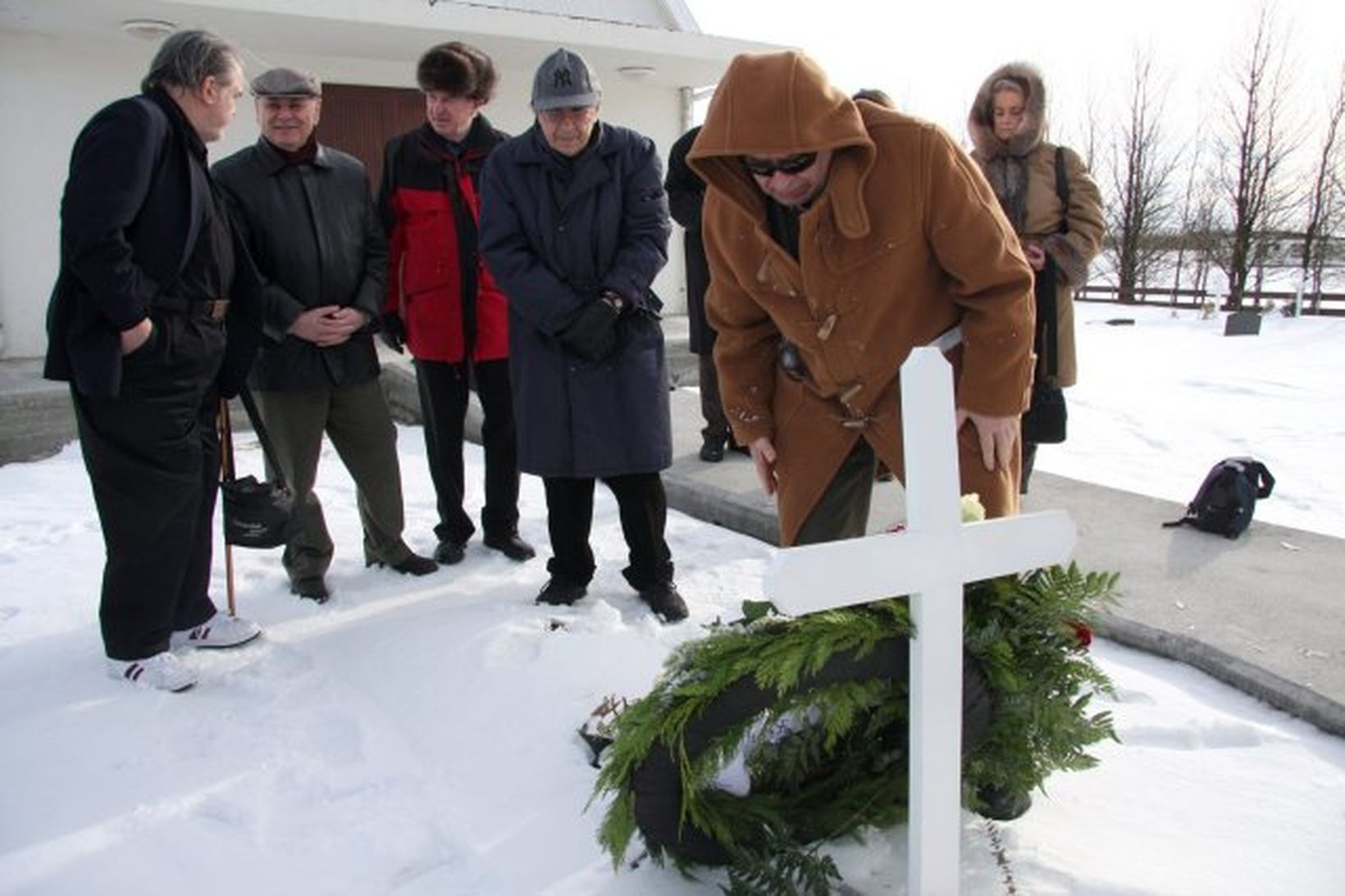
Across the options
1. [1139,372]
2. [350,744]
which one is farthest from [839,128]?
[1139,372]

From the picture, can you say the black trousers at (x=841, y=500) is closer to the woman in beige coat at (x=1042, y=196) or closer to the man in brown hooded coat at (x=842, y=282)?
the man in brown hooded coat at (x=842, y=282)

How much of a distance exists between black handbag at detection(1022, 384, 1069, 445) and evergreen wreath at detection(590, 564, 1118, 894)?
69.5 inches

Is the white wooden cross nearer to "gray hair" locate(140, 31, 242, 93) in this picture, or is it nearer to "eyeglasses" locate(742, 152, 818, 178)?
"eyeglasses" locate(742, 152, 818, 178)

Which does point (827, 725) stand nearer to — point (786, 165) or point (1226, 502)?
point (786, 165)

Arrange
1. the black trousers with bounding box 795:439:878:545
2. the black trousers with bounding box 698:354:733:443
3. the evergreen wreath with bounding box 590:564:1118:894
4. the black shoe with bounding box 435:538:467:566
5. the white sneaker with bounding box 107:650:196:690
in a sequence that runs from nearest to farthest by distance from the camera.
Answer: the evergreen wreath with bounding box 590:564:1118:894 → the black trousers with bounding box 795:439:878:545 → the white sneaker with bounding box 107:650:196:690 → the black shoe with bounding box 435:538:467:566 → the black trousers with bounding box 698:354:733:443

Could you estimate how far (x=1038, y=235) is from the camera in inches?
147

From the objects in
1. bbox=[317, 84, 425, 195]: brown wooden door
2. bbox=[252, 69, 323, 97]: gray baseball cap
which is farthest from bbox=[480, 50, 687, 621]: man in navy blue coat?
bbox=[317, 84, 425, 195]: brown wooden door

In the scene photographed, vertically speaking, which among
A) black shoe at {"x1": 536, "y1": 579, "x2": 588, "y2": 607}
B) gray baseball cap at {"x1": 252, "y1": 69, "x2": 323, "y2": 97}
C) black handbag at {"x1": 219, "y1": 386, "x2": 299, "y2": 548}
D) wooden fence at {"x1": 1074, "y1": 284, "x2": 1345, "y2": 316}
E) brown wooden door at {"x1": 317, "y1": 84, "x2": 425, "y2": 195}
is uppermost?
brown wooden door at {"x1": 317, "y1": 84, "x2": 425, "y2": 195}

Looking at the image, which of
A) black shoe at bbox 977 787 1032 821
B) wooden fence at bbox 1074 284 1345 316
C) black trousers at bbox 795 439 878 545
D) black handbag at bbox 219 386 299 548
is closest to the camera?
black shoe at bbox 977 787 1032 821

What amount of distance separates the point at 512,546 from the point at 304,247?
4.68 feet

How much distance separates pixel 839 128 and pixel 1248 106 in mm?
25132

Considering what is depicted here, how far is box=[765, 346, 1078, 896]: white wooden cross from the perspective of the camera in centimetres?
165

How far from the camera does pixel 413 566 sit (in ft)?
13.0

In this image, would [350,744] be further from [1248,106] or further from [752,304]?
[1248,106]
